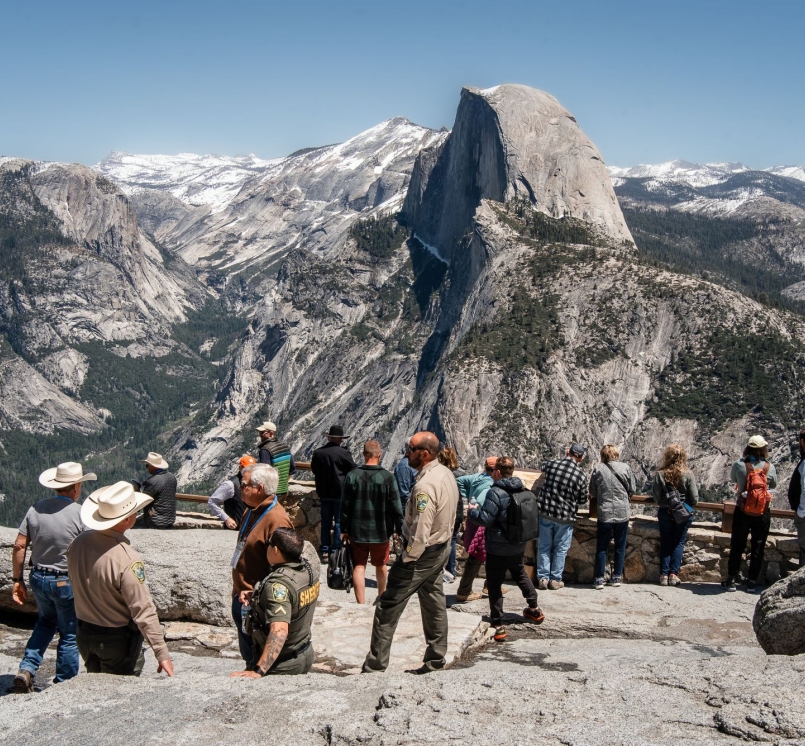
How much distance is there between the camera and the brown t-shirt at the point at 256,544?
25.7ft

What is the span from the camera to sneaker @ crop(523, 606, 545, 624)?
37.3ft

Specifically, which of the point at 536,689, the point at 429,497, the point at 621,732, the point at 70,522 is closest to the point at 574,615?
the point at 429,497

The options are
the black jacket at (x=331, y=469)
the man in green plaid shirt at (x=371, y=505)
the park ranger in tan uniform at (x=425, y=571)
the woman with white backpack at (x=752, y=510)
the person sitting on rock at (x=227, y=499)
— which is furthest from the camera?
the black jacket at (x=331, y=469)

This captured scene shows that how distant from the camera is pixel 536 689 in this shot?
279 inches

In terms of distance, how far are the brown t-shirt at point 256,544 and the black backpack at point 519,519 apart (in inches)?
147

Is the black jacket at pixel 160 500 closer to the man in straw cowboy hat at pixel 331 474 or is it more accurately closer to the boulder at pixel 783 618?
the man in straw cowboy hat at pixel 331 474

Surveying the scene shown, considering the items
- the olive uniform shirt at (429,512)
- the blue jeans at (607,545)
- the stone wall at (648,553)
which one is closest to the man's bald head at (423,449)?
the olive uniform shirt at (429,512)

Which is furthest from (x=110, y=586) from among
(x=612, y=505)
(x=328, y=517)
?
(x=612, y=505)

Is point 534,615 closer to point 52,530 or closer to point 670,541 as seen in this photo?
point 670,541

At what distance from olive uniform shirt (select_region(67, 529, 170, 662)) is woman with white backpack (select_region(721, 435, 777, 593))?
923 centimetres

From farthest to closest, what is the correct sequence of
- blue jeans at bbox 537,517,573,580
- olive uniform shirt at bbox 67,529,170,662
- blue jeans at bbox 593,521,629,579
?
blue jeans at bbox 593,521,629,579 < blue jeans at bbox 537,517,573,580 < olive uniform shirt at bbox 67,529,170,662

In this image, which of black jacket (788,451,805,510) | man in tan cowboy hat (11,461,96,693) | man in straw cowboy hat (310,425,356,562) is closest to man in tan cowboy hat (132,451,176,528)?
man in straw cowboy hat (310,425,356,562)

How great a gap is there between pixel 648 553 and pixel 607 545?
109 centimetres

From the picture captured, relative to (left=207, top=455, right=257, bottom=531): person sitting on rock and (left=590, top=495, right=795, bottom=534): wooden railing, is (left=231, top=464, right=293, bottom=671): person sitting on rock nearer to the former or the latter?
(left=207, top=455, right=257, bottom=531): person sitting on rock
